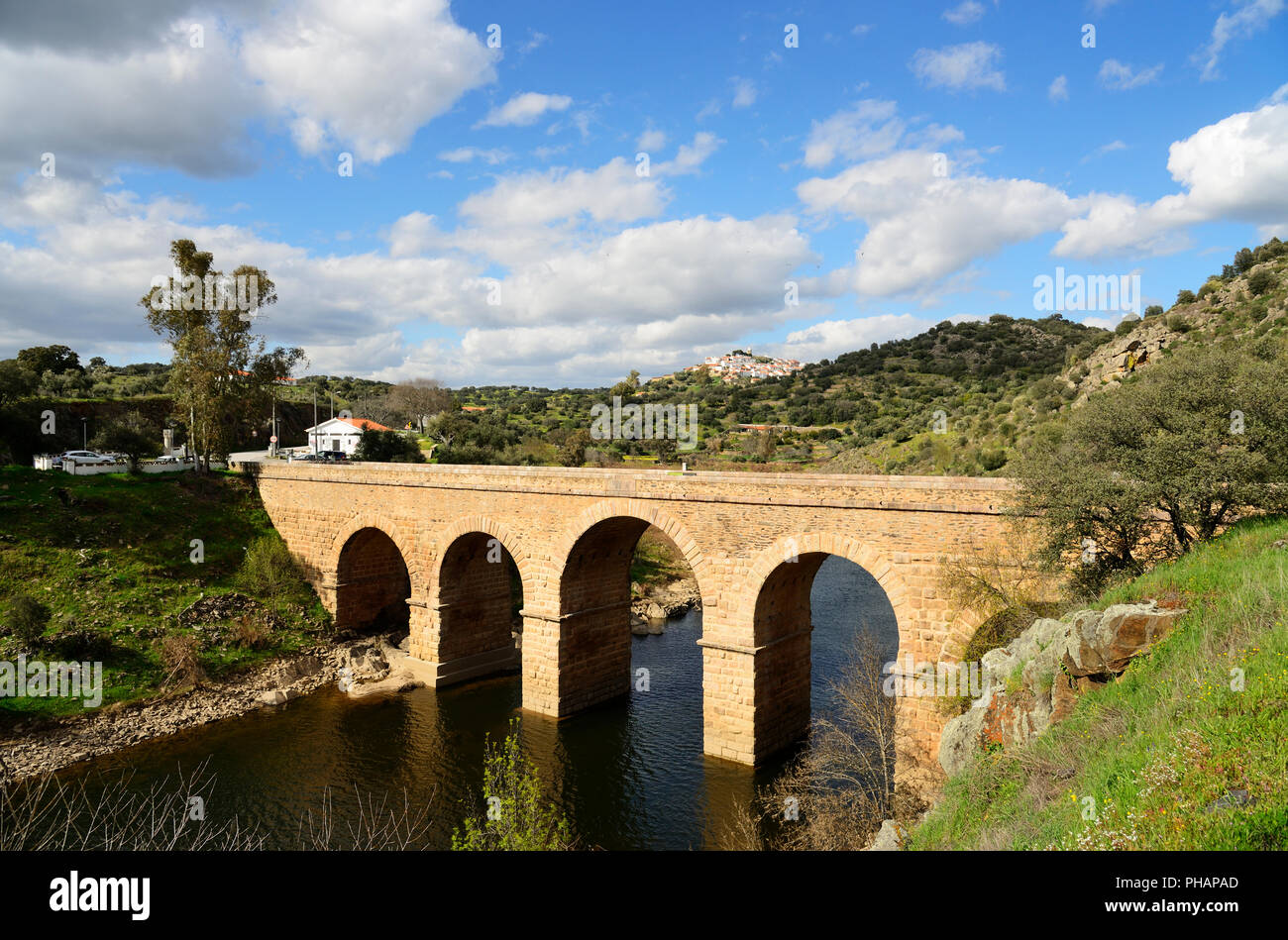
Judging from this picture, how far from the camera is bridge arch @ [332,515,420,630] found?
2622 centimetres

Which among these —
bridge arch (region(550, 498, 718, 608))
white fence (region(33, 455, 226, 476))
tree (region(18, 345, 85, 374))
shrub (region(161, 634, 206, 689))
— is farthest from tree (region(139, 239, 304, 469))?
tree (region(18, 345, 85, 374))

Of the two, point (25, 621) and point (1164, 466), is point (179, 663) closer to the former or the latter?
point (25, 621)

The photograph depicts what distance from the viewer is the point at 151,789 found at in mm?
16172

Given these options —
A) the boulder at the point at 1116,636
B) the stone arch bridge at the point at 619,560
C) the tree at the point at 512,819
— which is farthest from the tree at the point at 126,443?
the boulder at the point at 1116,636

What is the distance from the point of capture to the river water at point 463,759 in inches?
621

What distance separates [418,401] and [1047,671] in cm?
6077

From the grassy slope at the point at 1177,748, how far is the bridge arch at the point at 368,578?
67.4ft

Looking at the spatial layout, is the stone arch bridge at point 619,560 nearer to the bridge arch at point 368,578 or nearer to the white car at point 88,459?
the bridge arch at point 368,578

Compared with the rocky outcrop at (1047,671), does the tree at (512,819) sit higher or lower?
lower

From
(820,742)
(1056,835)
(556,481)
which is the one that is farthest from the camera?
(556,481)
